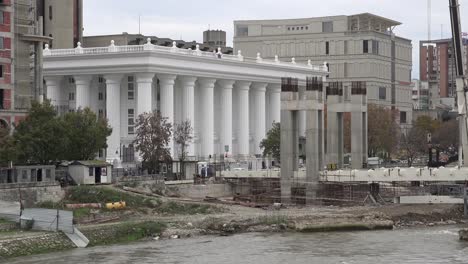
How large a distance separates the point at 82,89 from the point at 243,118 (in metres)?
23.4

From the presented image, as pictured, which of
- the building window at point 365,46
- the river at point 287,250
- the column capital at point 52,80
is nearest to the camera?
the river at point 287,250

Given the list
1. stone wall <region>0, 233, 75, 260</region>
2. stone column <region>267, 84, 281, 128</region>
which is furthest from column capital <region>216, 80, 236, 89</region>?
stone wall <region>0, 233, 75, 260</region>

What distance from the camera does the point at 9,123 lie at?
92750 millimetres

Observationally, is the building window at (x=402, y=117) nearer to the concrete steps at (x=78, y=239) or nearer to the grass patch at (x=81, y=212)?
the grass patch at (x=81, y=212)

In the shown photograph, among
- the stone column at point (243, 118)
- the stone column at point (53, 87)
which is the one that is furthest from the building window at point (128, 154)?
the stone column at point (243, 118)

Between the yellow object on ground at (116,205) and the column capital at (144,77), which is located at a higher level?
the column capital at (144,77)

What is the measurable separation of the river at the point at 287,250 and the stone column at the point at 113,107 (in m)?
46.8

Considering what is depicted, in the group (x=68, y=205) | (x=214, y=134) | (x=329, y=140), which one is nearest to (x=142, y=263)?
(x=68, y=205)

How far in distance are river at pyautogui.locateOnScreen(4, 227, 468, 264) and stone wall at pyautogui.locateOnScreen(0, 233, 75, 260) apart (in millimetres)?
911

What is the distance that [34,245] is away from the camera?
62875 mm

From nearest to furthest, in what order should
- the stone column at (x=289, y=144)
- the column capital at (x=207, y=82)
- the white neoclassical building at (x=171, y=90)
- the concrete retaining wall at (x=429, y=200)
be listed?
the concrete retaining wall at (x=429, y=200) → the stone column at (x=289, y=144) → the white neoclassical building at (x=171, y=90) → the column capital at (x=207, y=82)

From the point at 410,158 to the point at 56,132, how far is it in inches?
2939

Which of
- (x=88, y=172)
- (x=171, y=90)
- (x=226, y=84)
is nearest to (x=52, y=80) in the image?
(x=171, y=90)

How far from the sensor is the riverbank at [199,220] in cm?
6525
